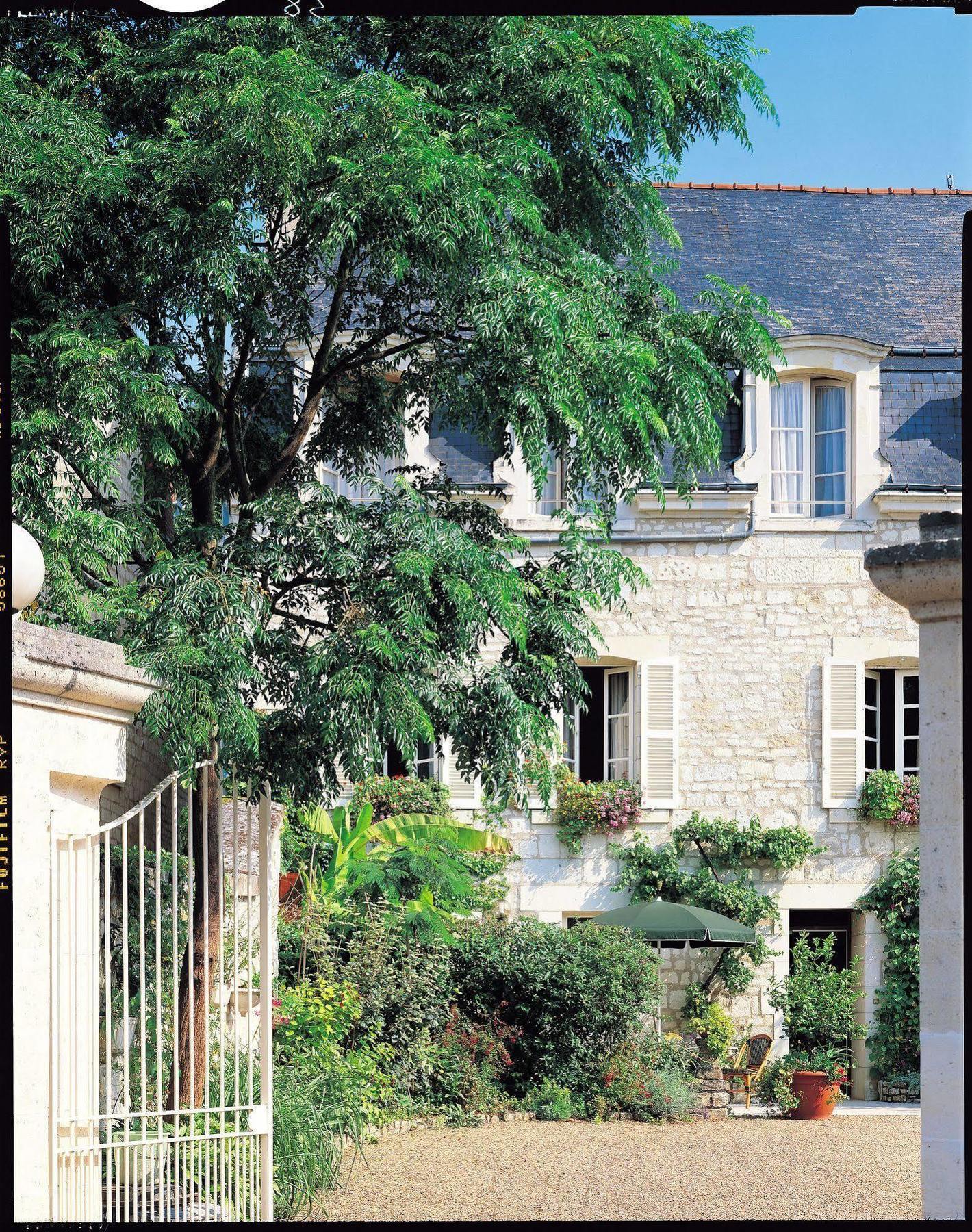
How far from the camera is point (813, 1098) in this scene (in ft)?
38.9

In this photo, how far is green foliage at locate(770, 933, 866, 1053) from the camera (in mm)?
13094

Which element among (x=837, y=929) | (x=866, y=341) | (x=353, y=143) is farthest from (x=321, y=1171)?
(x=866, y=341)

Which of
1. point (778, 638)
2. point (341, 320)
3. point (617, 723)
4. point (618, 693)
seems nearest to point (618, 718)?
point (617, 723)

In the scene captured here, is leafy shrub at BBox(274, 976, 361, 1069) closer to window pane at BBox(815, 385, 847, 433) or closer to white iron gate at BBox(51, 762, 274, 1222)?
white iron gate at BBox(51, 762, 274, 1222)

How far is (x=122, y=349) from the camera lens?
6266 mm

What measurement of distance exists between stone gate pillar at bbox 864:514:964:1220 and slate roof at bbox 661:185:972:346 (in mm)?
10900

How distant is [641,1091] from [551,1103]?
742 mm

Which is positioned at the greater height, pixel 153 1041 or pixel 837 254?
pixel 837 254

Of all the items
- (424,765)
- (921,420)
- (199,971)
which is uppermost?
(921,420)

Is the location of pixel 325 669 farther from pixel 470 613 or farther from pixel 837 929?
pixel 837 929

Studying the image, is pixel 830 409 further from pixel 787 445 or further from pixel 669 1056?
pixel 669 1056

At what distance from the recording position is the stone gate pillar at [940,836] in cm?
374

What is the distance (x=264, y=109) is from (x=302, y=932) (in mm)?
5797

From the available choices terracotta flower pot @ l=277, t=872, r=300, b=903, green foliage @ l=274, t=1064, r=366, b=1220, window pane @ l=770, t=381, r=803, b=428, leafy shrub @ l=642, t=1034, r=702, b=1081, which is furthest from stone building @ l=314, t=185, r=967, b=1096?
green foliage @ l=274, t=1064, r=366, b=1220
